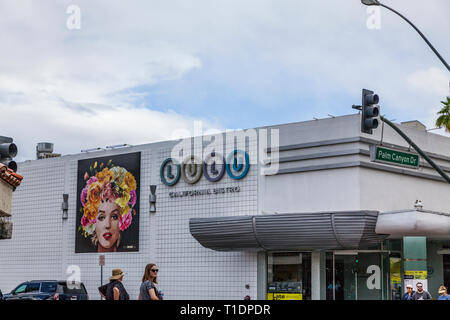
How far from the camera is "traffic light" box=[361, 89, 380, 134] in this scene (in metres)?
18.2

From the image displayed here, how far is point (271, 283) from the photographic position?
2922cm

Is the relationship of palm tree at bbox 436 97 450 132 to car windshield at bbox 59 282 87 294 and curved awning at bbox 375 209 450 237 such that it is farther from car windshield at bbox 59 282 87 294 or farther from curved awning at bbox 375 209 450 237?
car windshield at bbox 59 282 87 294

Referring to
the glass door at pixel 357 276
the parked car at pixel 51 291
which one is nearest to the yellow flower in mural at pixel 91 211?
the parked car at pixel 51 291

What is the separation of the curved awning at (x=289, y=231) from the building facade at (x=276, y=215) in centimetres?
4

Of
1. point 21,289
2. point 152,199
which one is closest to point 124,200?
point 152,199

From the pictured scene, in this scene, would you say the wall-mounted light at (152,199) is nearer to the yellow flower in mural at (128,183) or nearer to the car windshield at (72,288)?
the yellow flower in mural at (128,183)

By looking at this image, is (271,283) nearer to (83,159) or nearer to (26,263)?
(83,159)

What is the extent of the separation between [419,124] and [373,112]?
16180 mm

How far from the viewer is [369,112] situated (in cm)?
1828

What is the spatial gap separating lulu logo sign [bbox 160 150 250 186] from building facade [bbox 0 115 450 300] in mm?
56

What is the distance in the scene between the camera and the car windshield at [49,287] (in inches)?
1042

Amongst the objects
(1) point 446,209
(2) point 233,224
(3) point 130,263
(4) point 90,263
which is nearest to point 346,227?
(2) point 233,224

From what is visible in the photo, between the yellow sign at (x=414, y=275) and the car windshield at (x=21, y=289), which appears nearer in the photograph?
the yellow sign at (x=414, y=275)

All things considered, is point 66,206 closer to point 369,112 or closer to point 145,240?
point 145,240
